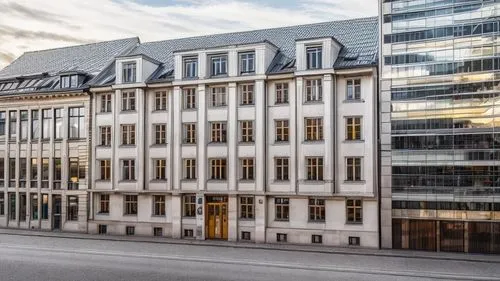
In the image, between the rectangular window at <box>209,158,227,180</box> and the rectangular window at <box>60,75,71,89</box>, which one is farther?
the rectangular window at <box>60,75,71,89</box>

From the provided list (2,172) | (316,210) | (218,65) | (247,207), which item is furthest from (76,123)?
(316,210)

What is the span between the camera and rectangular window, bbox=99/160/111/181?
4550cm

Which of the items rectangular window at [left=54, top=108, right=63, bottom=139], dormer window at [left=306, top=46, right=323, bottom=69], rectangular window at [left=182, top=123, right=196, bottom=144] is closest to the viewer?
dormer window at [left=306, top=46, right=323, bottom=69]

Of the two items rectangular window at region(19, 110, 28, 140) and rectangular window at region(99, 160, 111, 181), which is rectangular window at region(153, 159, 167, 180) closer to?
rectangular window at region(99, 160, 111, 181)

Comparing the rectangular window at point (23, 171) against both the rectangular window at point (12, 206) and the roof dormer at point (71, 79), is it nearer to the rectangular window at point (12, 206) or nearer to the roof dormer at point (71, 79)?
the rectangular window at point (12, 206)

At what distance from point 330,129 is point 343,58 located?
5.68 meters

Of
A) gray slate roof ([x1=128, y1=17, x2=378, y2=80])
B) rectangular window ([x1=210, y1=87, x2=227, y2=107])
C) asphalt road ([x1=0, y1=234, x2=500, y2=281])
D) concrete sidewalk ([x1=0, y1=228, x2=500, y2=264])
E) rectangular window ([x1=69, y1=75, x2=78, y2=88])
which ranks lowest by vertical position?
concrete sidewalk ([x1=0, y1=228, x2=500, y2=264])

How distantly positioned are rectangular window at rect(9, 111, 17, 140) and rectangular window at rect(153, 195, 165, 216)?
627 inches

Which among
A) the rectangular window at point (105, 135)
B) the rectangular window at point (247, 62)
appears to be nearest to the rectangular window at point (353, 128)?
the rectangular window at point (247, 62)

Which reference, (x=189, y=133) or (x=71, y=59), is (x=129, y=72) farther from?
(x=71, y=59)

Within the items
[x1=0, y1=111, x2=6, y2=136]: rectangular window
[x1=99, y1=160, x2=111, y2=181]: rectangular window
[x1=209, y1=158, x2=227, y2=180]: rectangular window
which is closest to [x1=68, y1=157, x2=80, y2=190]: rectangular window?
[x1=99, y1=160, x2=111, y2=181]: rectangular window

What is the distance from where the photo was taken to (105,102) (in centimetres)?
4609

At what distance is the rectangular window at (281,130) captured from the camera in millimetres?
40250

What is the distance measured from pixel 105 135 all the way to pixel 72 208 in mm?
6954
